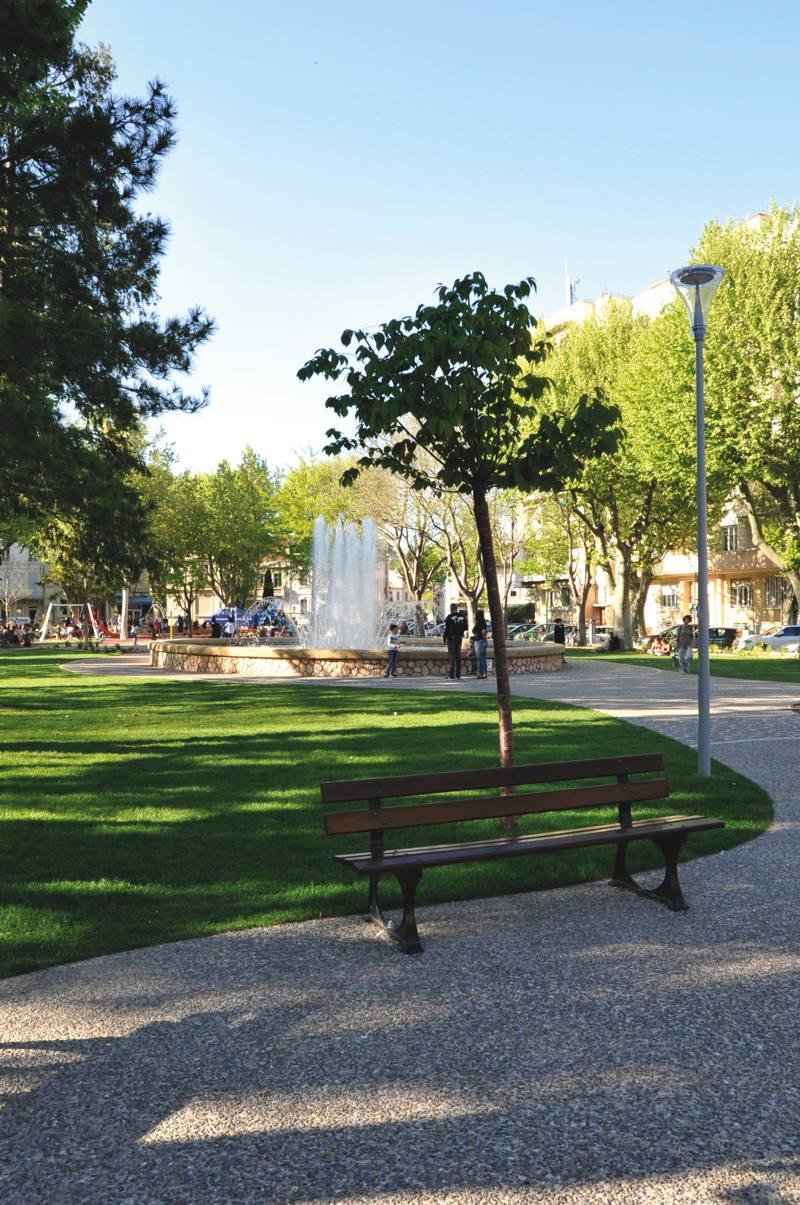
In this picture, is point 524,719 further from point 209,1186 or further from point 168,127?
point 209,1186

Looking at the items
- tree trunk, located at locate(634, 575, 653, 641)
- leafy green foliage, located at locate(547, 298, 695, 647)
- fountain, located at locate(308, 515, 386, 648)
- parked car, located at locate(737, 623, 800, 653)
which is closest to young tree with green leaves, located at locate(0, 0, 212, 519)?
fountain, located at locate(308, 515, 386, 648)

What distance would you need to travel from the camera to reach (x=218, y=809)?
26.3ft

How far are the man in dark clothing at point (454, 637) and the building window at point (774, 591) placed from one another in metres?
34.8

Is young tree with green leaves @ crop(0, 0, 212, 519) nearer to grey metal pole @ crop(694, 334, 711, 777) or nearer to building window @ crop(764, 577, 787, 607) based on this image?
grey metal pole @ crop(694, 334, 711, 777)

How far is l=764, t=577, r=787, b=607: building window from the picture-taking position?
5394 centimetres

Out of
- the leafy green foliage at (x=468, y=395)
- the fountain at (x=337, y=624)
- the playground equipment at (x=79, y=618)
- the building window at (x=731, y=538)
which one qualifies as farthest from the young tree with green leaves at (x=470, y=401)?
the building window at (x=731, y=538)

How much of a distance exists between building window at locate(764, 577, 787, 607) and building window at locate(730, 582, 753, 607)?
112 cm

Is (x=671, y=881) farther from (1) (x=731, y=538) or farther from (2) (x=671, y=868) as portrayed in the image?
(1) (x=731, y=538)

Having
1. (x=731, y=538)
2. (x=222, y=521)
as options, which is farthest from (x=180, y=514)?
(x=731, y=538)

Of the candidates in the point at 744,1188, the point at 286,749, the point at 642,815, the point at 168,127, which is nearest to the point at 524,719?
the point at 286,749

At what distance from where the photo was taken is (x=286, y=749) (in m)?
11.4

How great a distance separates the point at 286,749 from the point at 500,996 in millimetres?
7380

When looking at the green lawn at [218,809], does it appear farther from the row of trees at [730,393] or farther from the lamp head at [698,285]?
the row of trees at [730,393]

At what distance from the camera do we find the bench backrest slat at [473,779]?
499cm
